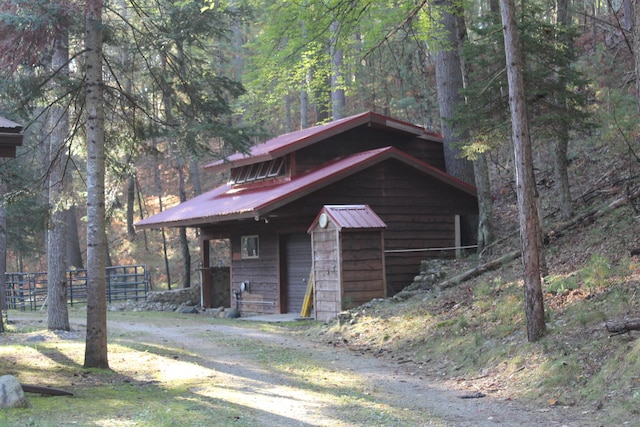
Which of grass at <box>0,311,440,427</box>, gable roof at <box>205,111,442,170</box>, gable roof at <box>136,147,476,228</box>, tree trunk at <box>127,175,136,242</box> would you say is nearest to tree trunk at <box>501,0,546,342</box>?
grass at <box>0,311,440,427</box>

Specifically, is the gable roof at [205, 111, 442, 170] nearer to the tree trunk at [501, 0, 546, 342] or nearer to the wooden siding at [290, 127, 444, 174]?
the wooden siding at [290, 127, 444, 174]

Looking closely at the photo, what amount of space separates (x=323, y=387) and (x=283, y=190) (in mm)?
9975

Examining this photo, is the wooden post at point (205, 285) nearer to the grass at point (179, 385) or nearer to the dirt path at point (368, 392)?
the grass at point (179, 385)

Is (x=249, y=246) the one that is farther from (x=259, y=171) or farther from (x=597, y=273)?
(x=597, y=273)

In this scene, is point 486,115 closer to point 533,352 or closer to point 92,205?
point 533,352

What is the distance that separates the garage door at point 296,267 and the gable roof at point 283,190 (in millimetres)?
1801

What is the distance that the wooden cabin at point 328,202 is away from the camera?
63.7ft

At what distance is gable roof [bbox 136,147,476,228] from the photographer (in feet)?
59.8

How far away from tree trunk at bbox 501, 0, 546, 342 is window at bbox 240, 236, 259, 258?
45.2 feet

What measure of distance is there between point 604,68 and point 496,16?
280 centimetres

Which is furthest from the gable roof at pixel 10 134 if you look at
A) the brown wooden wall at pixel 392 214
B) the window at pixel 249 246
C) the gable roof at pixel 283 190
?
the window at pixel 249 246

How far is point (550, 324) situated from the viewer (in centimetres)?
1003

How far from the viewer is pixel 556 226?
1524cm

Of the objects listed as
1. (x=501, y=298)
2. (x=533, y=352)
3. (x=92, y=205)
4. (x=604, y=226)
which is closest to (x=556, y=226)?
(x=604, y=226)
